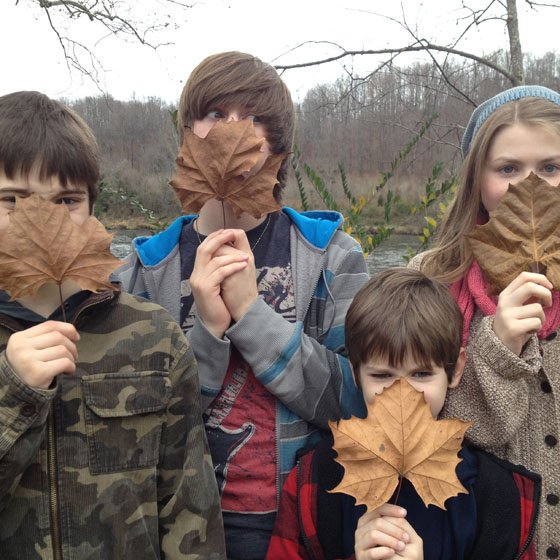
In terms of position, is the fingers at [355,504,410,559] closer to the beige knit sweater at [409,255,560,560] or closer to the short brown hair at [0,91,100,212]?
the beige knit sweater at [409,255,560,560]

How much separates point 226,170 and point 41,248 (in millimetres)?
496

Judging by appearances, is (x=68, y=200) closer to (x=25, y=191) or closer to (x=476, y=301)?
(x=25, y=191)

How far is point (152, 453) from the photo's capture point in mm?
1533

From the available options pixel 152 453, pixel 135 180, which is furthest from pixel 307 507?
pixel 135 180

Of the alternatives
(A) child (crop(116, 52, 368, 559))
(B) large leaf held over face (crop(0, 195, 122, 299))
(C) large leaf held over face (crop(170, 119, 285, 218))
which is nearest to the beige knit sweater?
(A) child (crop(116, 52, 368, 559))

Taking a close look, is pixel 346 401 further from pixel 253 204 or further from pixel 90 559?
pixel 90 559

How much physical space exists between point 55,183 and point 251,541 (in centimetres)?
111

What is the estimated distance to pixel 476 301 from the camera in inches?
71.9

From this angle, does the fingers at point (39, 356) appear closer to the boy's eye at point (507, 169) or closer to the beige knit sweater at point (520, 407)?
the beige knit sweater at point (520, 407)

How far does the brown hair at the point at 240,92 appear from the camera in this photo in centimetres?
177

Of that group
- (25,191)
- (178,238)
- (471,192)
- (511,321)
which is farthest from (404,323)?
(25,191)

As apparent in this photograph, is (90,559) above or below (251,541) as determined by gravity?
above

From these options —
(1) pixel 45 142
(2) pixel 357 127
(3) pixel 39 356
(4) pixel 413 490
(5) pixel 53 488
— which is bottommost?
(4) pixel 413 490

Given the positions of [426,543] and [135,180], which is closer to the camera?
[426,543]
